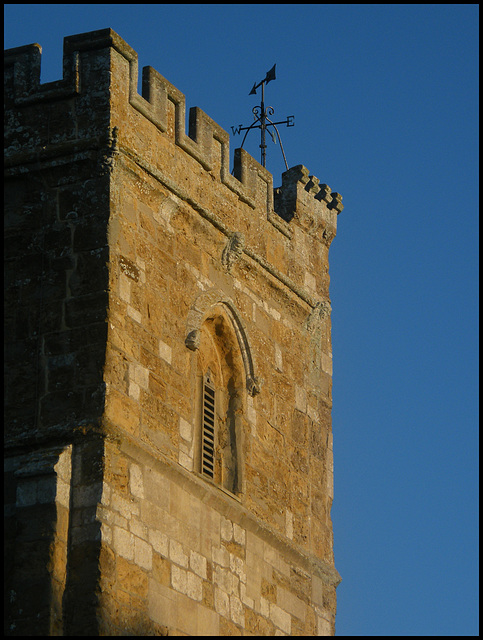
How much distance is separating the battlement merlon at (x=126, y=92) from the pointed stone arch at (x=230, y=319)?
141 cm

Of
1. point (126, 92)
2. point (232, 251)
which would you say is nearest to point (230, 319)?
point (232, 251)

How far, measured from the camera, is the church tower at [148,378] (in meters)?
15.8

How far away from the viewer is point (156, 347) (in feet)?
56.6

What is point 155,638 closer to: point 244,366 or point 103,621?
point 103,621

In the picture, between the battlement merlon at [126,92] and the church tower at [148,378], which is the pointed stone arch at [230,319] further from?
the battlement merlon at [126,92]

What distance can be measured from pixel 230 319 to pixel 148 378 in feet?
7.19

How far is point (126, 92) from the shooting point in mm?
17781

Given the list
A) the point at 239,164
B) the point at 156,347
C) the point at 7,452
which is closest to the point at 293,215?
the point at 239,164

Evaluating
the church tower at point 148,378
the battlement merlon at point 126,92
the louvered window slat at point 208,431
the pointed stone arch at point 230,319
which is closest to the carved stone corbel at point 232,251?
the church tower at point 148,378

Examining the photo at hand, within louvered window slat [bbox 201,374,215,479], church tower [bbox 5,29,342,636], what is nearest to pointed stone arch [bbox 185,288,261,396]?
church tower [bbox 5,29,342,636]

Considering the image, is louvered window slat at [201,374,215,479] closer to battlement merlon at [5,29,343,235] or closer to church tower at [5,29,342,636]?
church tower at [5,29,342,636]

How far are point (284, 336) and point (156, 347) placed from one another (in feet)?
10.1

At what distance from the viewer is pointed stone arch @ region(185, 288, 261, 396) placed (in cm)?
1798

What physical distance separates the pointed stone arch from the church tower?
2 centimetres
